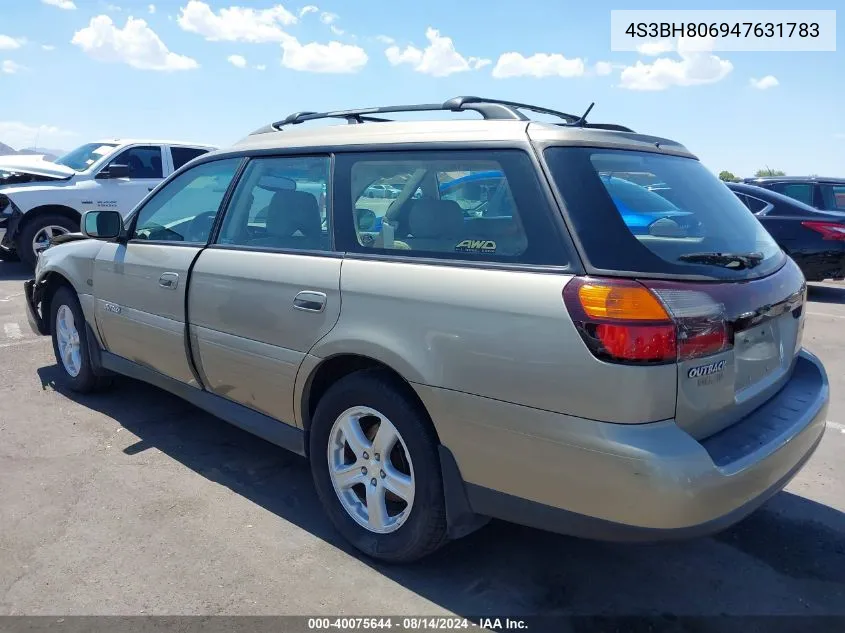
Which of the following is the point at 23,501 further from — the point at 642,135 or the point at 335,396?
the point at 642,135

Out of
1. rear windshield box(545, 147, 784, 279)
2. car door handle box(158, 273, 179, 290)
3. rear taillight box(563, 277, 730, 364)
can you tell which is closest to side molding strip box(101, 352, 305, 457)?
car door handle box(158, 273, 179, 290)

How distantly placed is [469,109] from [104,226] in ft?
8.22

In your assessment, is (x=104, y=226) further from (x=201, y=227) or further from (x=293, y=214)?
(x=293, y=214)

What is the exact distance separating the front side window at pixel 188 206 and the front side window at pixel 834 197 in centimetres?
919

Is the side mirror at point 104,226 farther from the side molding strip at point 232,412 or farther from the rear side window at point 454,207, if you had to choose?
the rear side window at point 454,207

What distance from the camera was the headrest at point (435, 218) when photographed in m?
2.67

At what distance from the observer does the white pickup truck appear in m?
9.80

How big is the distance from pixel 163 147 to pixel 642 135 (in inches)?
371

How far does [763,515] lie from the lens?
3305 mm

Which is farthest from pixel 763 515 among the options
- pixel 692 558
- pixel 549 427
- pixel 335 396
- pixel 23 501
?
pixel 23 501

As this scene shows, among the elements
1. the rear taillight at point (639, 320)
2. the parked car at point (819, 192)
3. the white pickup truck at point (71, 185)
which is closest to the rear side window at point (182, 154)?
the white pickup truck at point (71, 185)

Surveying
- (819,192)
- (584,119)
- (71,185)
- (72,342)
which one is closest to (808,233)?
(819,192)

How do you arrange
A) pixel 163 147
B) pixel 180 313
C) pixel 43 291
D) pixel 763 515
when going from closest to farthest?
pixel 763 515, pixel 180 313, pixel 43 291, pixel 163 147

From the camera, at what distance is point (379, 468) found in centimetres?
280
